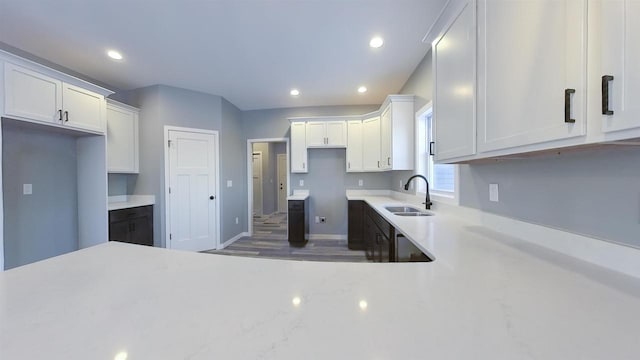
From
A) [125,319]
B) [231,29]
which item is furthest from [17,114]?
[125,319]

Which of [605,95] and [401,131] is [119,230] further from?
[605,95]

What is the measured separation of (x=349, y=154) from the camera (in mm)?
4188

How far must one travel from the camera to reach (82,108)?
2.58 m

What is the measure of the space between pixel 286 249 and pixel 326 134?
2.12 metres

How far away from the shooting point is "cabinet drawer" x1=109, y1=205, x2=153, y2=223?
293cm

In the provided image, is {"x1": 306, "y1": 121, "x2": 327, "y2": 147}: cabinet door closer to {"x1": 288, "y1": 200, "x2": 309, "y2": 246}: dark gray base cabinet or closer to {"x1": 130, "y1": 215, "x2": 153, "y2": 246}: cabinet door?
{"x1": 288, "y1": 200, "x2": 309, "y2": 246}: dark gray base cabinet

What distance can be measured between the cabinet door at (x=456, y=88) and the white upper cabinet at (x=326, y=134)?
251 cm

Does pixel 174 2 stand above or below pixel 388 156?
above

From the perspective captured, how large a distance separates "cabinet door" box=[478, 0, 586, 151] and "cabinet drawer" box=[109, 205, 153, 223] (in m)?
3.87

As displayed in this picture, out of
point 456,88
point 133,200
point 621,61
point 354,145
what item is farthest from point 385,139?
point 133,200

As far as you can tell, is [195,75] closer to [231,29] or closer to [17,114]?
[231,29]

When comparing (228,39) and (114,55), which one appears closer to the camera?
(228,39)

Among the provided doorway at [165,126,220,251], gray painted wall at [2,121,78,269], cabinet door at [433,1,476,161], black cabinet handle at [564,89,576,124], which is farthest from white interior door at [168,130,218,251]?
black cabinet handle at [564,89,576,124]

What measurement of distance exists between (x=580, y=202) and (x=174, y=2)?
292 cm
